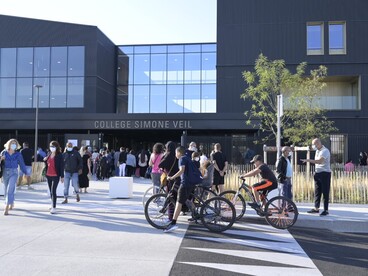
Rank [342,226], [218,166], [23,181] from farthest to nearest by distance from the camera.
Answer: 1. [23,181]
2. [218,166]
3. [342,226]

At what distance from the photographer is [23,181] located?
15617mm

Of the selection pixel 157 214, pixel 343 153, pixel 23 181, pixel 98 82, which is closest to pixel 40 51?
pixel 98 82

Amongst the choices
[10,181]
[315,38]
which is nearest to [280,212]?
[10,181]

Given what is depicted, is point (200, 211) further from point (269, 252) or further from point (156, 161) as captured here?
point (156, 161)

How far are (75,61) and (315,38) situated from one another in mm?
18637

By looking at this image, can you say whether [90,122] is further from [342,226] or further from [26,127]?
[342,226]

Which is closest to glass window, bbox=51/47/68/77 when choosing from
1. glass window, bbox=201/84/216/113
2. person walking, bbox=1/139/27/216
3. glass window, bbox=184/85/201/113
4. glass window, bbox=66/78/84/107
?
glass window, bbox=66/78/84/107

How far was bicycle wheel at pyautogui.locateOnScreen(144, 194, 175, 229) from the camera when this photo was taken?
805 cm

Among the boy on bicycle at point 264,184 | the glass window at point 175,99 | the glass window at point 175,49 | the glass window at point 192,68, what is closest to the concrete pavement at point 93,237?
the boy on bicycle at point 264,184

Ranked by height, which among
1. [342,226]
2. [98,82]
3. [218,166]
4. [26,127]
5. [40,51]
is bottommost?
[342,226]

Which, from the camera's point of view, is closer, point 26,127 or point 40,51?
point 26,127

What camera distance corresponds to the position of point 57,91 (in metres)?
31.4

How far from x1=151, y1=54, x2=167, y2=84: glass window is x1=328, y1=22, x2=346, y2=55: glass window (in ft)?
47.5

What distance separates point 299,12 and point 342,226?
2166cm
